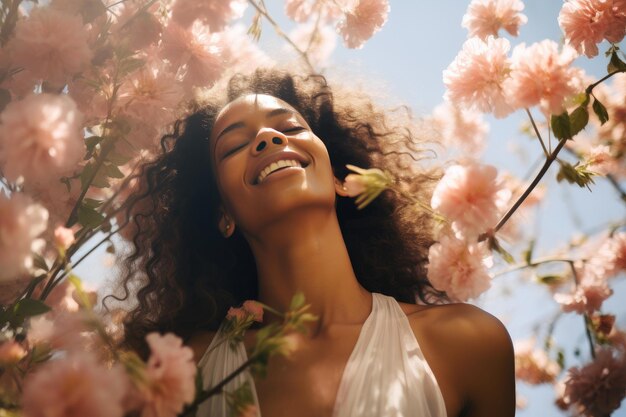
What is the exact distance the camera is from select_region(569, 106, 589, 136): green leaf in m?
1.22

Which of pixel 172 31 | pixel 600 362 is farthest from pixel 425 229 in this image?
pixel 172 31

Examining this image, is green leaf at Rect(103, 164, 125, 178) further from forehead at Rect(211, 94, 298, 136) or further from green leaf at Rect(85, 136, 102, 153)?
forehead at Rect(211, 94, 298, 136)

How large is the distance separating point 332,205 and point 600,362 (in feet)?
2.71

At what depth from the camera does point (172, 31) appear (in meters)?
1.56

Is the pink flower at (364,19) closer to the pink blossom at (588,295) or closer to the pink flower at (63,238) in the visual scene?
the pink blossom at (588,295)

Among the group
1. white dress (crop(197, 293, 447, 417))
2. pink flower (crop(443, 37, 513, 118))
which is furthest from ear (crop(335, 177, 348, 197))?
pink flower (crop(443, 37, 513, 118))

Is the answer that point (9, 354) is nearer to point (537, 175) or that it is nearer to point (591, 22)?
point (537, 175)

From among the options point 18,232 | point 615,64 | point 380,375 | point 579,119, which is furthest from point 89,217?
point 615,64

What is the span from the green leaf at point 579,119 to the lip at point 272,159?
68 cm

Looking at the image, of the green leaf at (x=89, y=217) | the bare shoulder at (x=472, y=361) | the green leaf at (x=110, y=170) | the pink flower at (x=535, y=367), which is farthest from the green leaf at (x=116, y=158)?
the pink flower at (x=535, y=367)

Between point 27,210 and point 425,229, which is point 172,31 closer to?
point 27,210

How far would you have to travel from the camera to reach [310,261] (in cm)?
161

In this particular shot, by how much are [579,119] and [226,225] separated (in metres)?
1.06

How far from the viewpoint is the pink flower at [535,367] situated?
223cm
